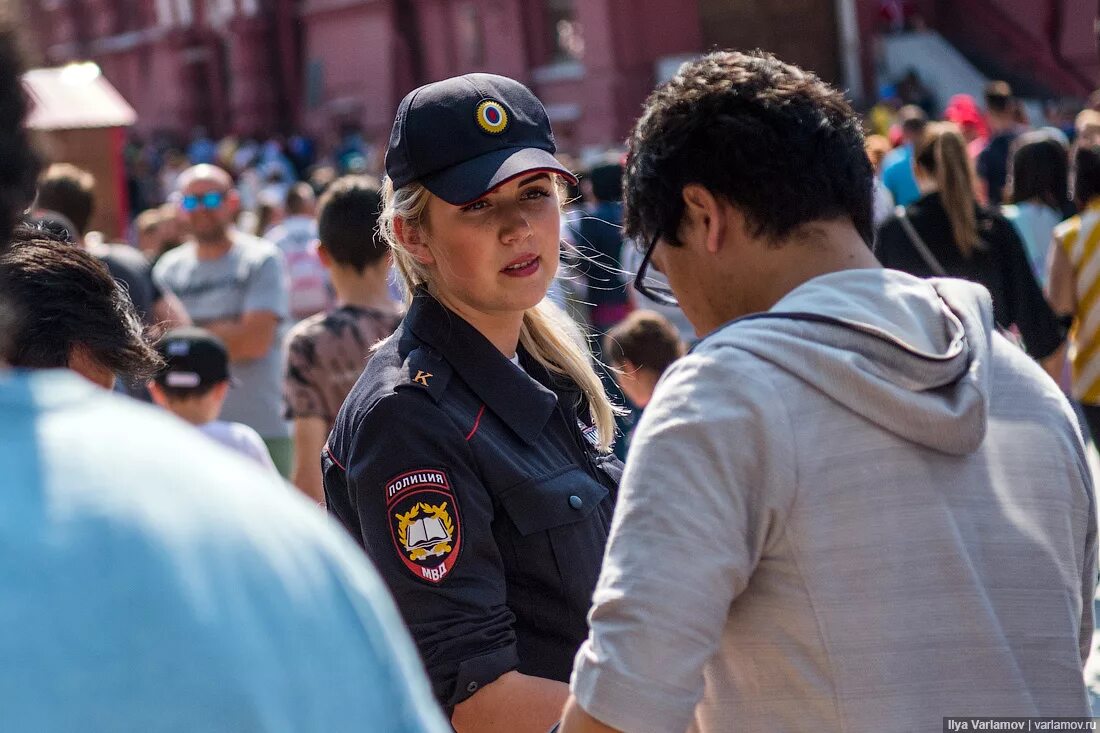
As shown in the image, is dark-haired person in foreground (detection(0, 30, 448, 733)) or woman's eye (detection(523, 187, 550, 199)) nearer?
dark-haired person in foreground (detection(0, 30, 448, 733))

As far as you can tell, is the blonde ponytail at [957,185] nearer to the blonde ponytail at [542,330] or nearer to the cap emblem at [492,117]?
the blonde ponytail at [542,330]

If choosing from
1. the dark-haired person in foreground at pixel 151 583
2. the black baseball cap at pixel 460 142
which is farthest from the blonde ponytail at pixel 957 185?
the dark-haired person in foreground at pixel 151 583

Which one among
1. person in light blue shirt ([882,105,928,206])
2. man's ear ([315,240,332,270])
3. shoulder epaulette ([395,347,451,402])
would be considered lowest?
person in light blue shirt ([882,105,928,206])

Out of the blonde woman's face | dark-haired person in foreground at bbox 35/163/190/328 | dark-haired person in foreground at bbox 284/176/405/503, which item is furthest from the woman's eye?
dark-haired person in foreground at bbox 35/163/190/328

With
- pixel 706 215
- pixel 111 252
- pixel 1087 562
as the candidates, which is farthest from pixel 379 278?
pixel 1087 562

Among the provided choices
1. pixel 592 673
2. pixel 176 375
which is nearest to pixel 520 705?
pixel 592 673

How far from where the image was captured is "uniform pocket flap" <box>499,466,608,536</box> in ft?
7.45

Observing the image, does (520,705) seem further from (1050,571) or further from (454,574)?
(1050,571)

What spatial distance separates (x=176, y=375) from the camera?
16.1 ft

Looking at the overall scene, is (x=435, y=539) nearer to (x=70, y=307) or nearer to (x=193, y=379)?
(x=70, y=307)

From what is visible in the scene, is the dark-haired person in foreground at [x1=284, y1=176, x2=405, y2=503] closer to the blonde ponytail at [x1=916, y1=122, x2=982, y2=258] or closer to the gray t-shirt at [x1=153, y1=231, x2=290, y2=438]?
the gray t-shirt at [x1=153, y1=231, x2=290, y2=438]

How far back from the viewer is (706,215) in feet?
6.07

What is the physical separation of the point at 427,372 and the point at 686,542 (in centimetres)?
82

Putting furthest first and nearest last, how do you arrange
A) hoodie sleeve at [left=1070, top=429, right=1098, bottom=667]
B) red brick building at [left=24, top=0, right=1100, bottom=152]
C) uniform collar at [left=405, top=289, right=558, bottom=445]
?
red brick building at [left=24, top=0, right=1100, bottom=152]
uniform collar at [left=405, top=289, right=558, bottom=445]
hoodie sleeve at [left=1070, top=429, right=1098, bottom=667]
